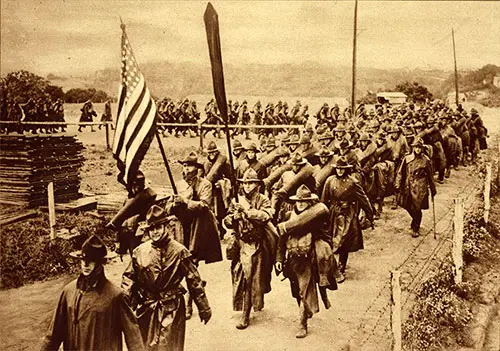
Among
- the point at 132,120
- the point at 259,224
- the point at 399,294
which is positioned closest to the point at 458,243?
the point at 399,294

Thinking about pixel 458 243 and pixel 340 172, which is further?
pixel 340 172

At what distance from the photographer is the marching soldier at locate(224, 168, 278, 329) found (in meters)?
7.34

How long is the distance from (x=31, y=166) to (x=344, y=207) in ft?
19.8

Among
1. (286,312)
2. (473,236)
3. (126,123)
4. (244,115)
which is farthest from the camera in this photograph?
(244,115)

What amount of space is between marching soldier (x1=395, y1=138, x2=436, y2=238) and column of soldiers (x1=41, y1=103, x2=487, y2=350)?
0.02 m

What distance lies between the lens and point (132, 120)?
6.33 metres

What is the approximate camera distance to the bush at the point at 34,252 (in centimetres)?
951

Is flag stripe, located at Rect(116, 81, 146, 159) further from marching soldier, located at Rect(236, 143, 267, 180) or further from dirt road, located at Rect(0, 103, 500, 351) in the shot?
marching soldier, located at Rect(236, 143, 267, 180)

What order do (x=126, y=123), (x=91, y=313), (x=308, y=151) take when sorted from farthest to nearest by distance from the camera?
(x=308, y=151) < (x=126, y=123) < (x=91, y=313)

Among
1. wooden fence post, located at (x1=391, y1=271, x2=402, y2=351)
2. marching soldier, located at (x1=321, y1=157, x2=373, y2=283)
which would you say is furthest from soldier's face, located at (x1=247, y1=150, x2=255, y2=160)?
wooden fence post, located at (x1=391, y1=271, x2=402, y2=351)

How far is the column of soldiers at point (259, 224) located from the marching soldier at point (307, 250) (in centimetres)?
1

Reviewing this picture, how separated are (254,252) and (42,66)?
15.8 feet

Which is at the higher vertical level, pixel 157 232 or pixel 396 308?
pixel 157 232

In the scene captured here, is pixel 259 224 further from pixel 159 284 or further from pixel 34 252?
pixel 34 252
